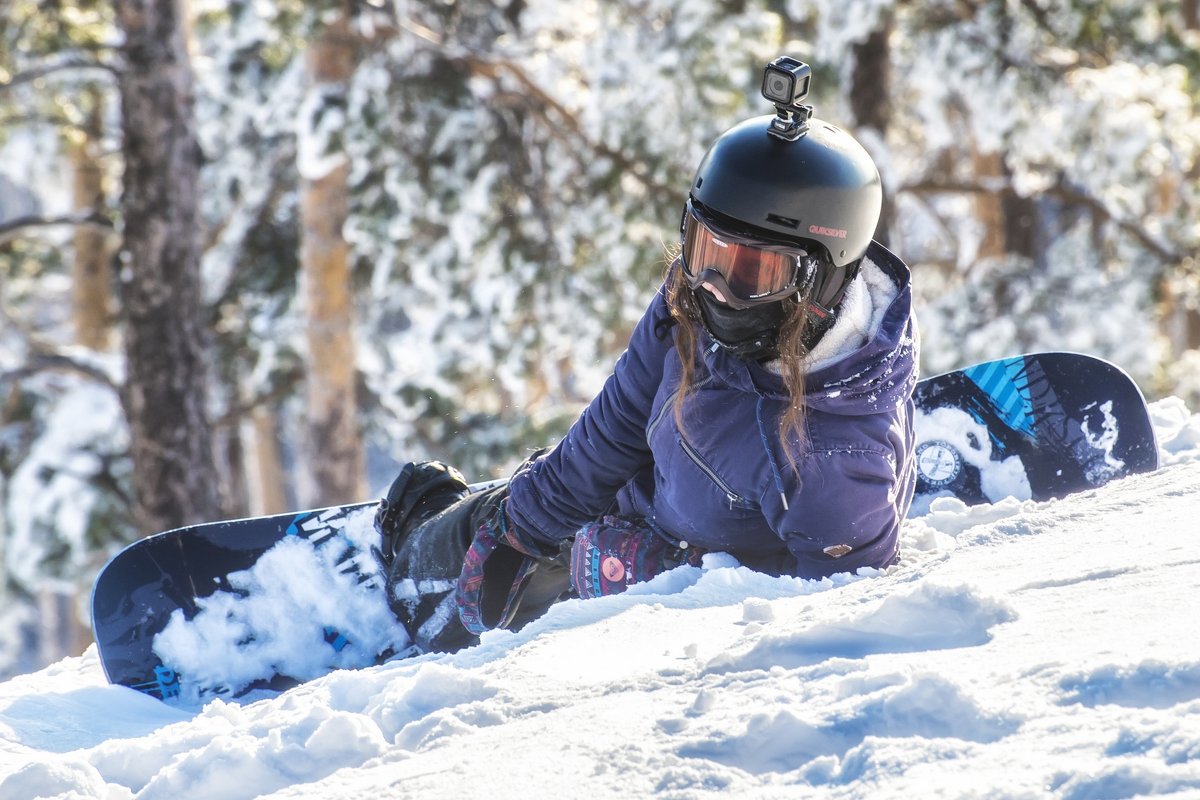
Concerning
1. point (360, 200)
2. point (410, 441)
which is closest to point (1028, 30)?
point (360, 200)

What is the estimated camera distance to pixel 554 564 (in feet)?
12.5

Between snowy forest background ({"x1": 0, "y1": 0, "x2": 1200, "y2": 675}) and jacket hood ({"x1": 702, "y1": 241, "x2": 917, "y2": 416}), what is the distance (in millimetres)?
4613

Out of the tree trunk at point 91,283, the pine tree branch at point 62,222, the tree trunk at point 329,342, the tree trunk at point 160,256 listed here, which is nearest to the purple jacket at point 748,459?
the tree trunk at point 160,256

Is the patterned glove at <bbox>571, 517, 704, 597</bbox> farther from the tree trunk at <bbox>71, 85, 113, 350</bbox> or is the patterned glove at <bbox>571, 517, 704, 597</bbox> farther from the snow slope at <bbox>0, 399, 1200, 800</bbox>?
the tree trunk at <bbox>71, 85, 113, 350</bbox>

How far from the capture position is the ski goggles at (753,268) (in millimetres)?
2859

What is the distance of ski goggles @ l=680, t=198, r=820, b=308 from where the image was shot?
9.38ft

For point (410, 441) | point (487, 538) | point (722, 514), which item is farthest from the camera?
point (410, 441)

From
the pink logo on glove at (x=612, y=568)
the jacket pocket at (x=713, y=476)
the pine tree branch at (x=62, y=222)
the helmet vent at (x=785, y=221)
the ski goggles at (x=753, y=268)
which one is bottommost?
the pink logo on glove at (x=612, y=568)

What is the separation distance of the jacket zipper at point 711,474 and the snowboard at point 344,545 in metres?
1.28

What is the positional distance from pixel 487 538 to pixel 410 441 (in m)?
7.14

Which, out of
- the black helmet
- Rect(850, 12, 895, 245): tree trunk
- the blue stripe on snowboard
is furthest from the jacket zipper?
Rect(850, 12, 895, 245): tree trunk

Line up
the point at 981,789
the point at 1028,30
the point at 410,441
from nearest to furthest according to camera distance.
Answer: the point at 981,789 → the point at 1028,30 → the point at 410,441

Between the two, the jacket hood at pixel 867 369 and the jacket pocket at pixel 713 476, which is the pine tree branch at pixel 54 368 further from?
the jacket hood at pixel 867 369

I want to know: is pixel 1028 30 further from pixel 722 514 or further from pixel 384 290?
pixel 722 514
